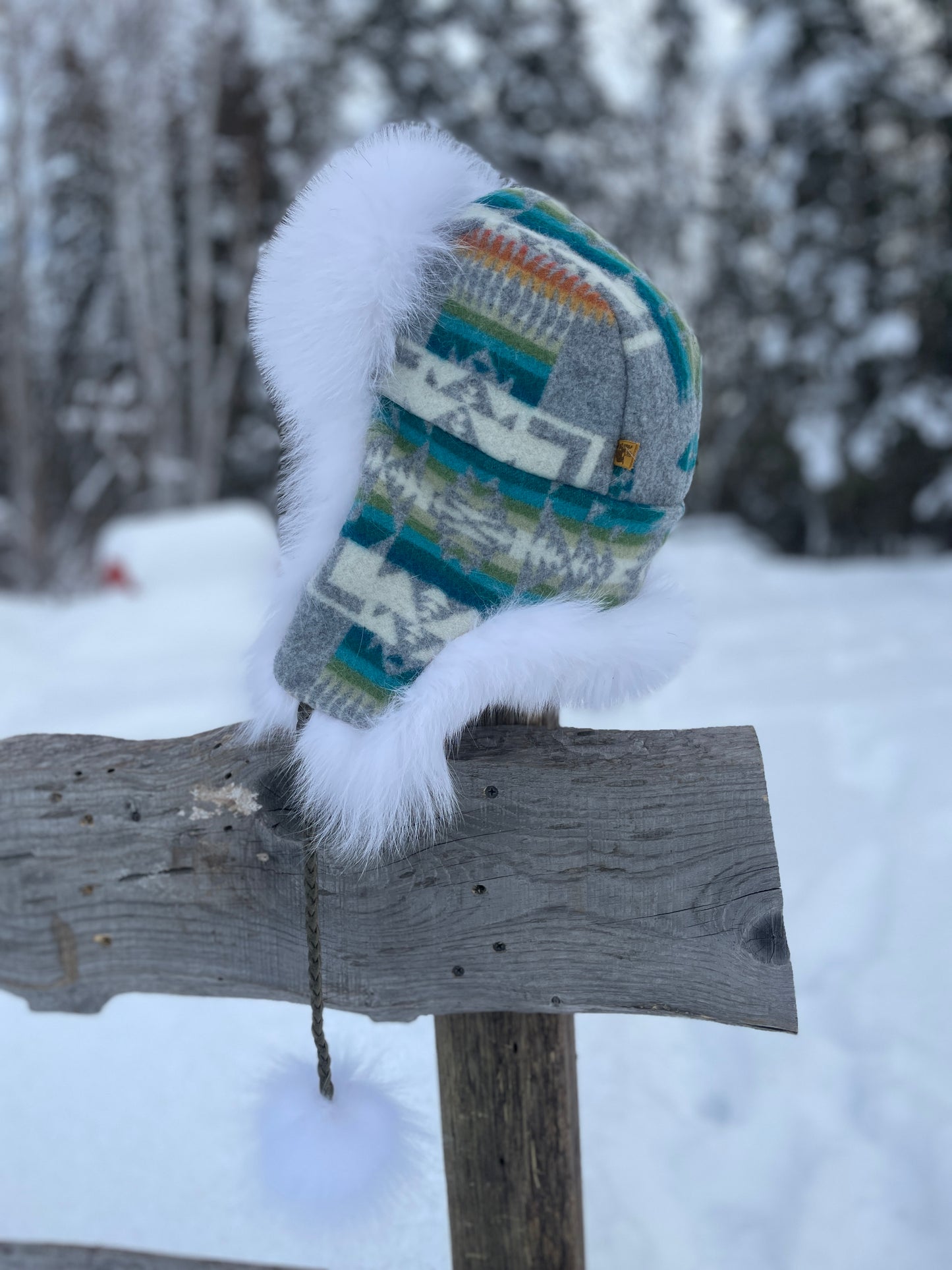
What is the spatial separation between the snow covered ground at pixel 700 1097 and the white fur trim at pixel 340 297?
24cm

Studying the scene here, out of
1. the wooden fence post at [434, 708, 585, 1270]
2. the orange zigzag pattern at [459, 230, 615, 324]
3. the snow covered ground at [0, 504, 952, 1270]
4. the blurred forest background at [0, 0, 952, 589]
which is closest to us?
the orange zigzag pattern at [459, 230, 615, 324]

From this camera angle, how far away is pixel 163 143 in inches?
368

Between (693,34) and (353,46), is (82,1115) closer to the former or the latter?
(353,46)

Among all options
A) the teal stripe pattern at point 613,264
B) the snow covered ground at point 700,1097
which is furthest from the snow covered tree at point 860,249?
the teal stripe pattern at point 613,264

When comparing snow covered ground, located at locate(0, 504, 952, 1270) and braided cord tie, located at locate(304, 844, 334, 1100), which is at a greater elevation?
braided cord tie, located at locate(304, 844, 334, 1100)

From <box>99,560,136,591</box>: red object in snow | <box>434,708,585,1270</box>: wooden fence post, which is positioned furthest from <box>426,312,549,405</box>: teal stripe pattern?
<box>99,560,136,591</box>: red object in snow

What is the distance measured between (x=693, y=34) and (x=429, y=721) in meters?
14.2

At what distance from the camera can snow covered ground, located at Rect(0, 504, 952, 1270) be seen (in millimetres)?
1635

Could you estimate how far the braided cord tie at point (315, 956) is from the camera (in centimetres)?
105

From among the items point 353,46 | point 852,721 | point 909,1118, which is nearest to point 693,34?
point 353,46

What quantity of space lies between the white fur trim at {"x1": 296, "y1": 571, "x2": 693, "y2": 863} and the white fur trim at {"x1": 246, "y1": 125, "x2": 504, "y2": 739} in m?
0.16

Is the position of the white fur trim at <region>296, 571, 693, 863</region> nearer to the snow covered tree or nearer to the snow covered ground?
the snow covered ground

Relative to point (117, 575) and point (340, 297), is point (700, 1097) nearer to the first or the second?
point (340, 297)

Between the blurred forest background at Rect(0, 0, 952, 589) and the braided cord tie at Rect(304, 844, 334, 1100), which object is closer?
the braided cord tie at Rect(304, 844, 334, 1100)
